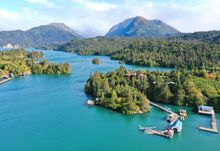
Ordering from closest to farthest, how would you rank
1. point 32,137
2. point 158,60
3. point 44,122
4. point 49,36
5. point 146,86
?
point 32,137 → point 44,122 → point 146,86 → point 158,60 → point 49,36

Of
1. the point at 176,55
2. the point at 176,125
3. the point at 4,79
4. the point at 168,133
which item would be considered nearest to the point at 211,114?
the point at 176,125

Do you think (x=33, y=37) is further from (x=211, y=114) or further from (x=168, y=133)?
(x=168, y=133)

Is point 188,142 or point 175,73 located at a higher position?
point 175,73

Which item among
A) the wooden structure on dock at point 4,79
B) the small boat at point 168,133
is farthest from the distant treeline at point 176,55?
the wooden structure on dock at point 4,79

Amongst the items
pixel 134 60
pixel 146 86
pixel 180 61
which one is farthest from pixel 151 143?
pixel 134 60

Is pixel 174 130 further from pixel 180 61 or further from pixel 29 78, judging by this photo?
pixel 180 61

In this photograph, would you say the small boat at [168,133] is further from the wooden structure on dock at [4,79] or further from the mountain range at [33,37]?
the mountain range at [33,37]

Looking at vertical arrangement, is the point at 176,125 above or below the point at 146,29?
below
